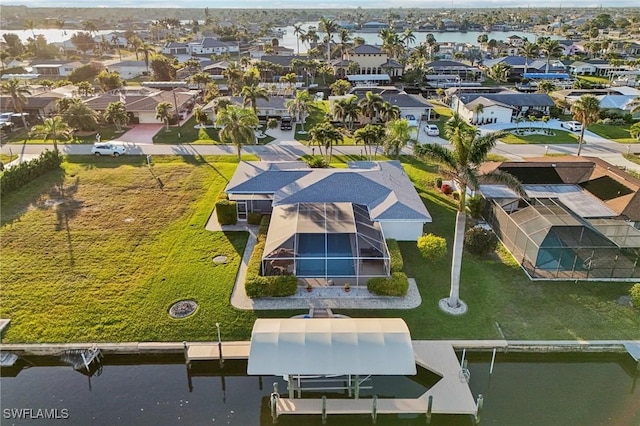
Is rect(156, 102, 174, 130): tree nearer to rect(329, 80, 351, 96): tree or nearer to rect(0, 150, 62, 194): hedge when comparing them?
rect(0, 150, 62, 194): hedge

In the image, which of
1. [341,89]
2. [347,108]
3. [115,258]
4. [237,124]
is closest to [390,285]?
[115,258]

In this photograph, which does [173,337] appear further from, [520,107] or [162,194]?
[520,107]

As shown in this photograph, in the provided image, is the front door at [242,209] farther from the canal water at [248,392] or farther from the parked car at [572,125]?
the parked car at [572,125]

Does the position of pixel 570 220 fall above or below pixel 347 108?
below

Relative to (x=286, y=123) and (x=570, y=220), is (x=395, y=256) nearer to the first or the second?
(x=570, y=220)

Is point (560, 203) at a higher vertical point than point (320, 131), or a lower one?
lower

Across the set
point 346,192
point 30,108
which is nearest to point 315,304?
point 346,192
